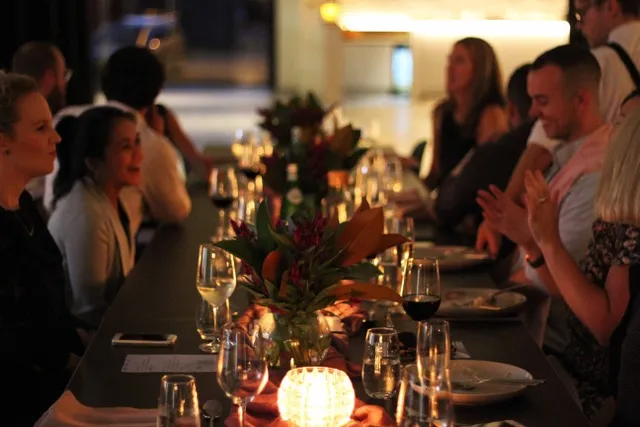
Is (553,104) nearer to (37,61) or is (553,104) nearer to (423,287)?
(423,287)

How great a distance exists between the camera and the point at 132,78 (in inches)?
210

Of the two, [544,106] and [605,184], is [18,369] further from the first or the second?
[544,106]

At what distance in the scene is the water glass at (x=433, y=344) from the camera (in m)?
2.19

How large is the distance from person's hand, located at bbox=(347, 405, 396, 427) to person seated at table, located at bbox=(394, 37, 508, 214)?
381cm

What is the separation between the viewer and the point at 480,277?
145 inches

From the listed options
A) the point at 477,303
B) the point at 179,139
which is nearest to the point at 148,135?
the point at 179,139

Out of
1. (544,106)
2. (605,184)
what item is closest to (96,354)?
(605,184)

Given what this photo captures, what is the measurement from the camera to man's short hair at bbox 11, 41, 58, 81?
5609 mm

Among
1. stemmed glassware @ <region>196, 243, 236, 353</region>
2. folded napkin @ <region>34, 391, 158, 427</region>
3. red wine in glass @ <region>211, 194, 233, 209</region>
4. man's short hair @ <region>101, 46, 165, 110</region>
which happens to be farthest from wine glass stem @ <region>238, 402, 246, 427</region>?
man's short hair @ <region>101, 46, 165, 110</region>

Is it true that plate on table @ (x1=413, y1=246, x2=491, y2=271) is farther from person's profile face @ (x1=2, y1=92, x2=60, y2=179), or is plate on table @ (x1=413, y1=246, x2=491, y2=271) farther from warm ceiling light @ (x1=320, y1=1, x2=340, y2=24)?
warm ceiling light @ (x1=320, y1=1, x2=340, y2=24)

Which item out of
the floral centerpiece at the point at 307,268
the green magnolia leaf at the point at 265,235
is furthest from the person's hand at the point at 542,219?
the green magnolia leaf at the point at 265,235

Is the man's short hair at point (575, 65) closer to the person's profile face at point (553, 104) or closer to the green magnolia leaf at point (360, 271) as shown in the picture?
the person's profile face at point (553, 104)

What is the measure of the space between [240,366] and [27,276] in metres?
1.27

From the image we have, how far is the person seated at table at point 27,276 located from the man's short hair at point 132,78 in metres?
2.10
